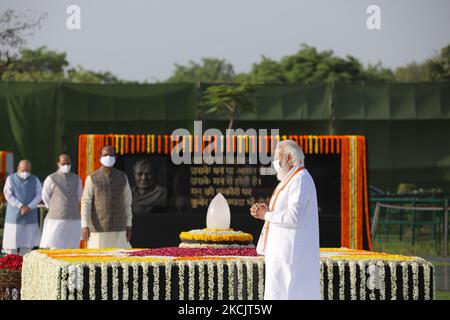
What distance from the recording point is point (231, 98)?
109 feet

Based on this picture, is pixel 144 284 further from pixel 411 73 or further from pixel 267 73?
pixel 411 73

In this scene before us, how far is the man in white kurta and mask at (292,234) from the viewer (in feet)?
32.4

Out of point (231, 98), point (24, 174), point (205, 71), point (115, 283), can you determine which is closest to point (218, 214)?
point (115, 283)

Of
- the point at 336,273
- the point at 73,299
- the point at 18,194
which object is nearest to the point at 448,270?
the point at 18,194

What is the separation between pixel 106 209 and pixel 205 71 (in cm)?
9849

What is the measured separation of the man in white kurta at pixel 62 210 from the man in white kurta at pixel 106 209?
6.30ft

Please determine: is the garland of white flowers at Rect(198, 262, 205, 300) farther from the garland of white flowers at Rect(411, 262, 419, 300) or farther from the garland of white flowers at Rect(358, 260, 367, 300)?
the garland of white flowers at Rect(411, 262, 419, 300)

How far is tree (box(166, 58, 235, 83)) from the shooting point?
10925 cm

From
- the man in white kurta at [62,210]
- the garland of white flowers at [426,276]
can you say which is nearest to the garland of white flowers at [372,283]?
the garland of white flowers at [426,276]

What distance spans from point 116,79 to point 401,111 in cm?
5828

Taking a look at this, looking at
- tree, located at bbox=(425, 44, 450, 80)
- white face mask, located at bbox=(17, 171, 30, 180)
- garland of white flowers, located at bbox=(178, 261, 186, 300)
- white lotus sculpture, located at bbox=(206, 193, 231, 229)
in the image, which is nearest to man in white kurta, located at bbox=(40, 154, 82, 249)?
white face mask, located at bbox=(17, 171, 30, 180)

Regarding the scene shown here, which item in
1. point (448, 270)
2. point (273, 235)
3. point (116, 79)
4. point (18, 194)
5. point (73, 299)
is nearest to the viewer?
point (273, 235)
